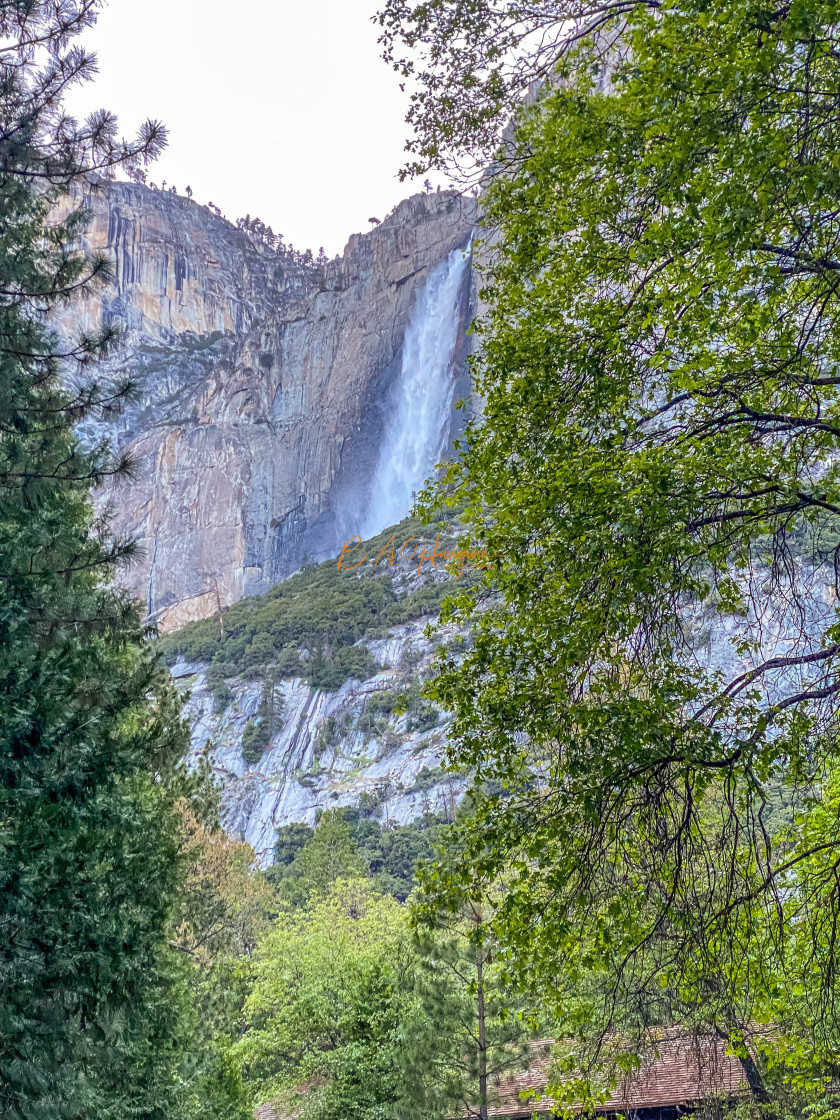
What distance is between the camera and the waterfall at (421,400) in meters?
70.8

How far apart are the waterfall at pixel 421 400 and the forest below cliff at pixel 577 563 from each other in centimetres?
6261

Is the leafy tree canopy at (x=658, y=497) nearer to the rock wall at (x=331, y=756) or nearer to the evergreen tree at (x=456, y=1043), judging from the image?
the evergreen tree at (x=456, y=1043)

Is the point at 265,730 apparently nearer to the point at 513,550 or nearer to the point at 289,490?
the point at 289,490

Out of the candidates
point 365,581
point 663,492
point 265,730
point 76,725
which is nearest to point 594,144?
point 663,492

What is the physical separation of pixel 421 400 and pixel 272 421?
20809mm

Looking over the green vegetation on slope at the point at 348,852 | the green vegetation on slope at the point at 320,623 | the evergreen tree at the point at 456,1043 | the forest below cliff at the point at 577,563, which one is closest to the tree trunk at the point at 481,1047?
the evergreen tree at the point at 456,1043

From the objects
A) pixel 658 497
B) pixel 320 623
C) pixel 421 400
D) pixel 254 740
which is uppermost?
pixel 421 400

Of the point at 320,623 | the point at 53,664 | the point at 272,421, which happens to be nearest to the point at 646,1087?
the point at 53,664

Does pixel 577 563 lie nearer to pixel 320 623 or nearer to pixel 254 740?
pixel 254 740

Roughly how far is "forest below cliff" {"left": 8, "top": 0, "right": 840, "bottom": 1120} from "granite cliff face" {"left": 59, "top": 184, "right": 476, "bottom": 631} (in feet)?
211

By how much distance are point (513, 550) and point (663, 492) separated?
95 centimetres

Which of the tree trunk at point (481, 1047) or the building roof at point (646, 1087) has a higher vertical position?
the tree trunk at point (481, 1047)

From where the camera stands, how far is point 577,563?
3.85m

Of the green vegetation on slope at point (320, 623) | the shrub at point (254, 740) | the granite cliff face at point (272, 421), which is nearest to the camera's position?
the shrub at point (254, 740)
